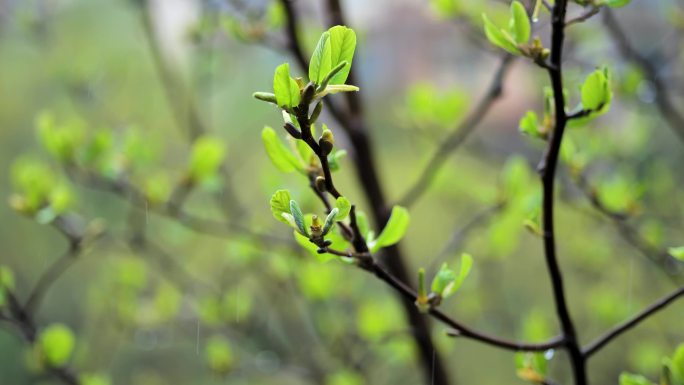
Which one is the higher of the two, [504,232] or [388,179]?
[504,232]

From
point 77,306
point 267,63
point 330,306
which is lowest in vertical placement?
point 77,306

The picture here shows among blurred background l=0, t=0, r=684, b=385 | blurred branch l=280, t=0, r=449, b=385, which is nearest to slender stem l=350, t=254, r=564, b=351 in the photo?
blurred branch l=280, t=0, r=449, b=385

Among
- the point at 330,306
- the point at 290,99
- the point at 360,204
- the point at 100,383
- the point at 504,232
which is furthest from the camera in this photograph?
the point at 360,204

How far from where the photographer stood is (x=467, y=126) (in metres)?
0.63

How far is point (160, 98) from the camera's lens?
157cm

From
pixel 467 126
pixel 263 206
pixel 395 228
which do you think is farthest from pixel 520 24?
pixel 263 206

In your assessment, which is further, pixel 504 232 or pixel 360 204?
pixel 360 204

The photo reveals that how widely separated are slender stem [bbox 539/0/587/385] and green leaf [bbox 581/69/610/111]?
2cm

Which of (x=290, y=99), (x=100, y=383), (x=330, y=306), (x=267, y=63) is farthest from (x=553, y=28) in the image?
(x=267, y=63)

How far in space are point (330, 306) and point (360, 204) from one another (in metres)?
0.25

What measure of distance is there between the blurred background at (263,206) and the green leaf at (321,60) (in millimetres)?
689

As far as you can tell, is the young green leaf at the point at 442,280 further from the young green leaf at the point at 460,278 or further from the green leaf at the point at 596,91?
the green leaf at the point at 596,91

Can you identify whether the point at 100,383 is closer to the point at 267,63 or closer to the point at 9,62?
the point at 267,63

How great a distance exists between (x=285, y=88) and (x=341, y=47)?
31 millimetres
